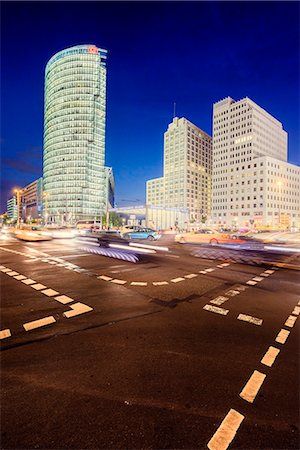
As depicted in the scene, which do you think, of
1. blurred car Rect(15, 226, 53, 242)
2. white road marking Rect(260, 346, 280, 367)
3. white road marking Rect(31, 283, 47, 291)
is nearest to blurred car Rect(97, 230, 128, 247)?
blurred car Rect(15, 226, 53, 242)

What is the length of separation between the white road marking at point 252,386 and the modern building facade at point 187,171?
134 metres

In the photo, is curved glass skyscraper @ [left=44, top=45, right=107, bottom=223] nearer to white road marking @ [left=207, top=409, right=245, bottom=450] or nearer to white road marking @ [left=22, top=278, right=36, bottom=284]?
white road marking @ [left=22, top=278, right=36, bottom=284]

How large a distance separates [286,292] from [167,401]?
5.87 meters

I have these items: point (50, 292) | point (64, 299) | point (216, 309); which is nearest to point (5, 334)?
point (64, 299)

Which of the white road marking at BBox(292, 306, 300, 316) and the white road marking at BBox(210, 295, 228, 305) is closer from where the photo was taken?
the white road marking at BBox(292, 306, 300, 316)

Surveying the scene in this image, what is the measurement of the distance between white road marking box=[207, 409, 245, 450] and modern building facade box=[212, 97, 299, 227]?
104 m

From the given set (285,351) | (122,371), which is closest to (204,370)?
(122,371)

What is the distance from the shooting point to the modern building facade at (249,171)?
100125 mm

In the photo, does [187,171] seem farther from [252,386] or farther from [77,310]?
[252,386]

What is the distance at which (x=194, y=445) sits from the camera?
190 centimetres

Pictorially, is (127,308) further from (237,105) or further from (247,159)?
(237,105)

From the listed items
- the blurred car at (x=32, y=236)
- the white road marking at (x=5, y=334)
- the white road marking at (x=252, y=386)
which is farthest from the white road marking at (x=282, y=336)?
the blurred car at (x=32, y=236)

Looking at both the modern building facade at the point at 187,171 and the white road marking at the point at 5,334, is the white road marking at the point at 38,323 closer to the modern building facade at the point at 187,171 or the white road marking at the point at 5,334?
the white road marking at the point at 5,334

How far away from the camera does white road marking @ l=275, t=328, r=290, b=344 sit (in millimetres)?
3816
